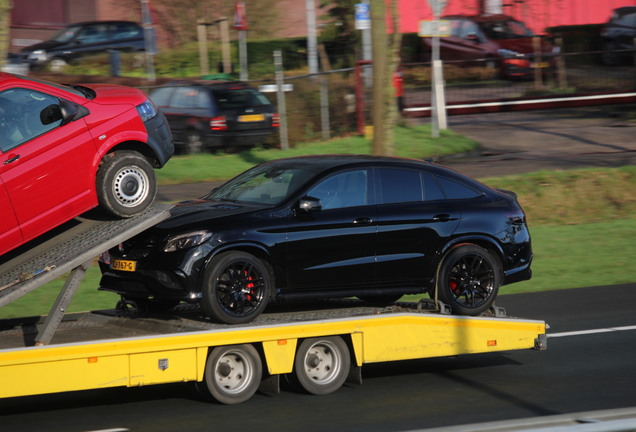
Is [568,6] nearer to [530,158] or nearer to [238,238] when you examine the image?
[530,158]

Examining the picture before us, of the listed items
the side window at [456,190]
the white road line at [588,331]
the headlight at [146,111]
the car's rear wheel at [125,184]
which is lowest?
the white road line at [588,331]

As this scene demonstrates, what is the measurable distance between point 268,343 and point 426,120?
18.4 m

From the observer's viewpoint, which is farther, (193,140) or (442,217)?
(193,140)

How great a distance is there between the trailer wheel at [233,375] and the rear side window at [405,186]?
213 centimetres

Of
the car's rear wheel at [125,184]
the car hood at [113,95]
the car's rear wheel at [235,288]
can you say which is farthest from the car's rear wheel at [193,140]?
the car's rear wheel at [235,288]

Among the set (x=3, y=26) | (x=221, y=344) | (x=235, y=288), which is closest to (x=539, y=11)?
(x=3, y=26)

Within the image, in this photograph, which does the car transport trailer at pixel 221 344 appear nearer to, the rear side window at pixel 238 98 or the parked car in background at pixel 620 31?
the rear side window at pixel 238 98

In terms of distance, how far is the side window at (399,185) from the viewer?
943cm

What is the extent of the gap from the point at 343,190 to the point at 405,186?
691 mm

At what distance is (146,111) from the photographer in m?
Answer: 9.21

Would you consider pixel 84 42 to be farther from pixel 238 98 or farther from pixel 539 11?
pixel 539 11

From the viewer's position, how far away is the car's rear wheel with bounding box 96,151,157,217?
8703 millimetres

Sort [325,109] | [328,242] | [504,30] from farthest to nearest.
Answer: [504,30], [325,109], [328,242]

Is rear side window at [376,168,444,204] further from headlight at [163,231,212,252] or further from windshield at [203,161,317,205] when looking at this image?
headlight at [163,231,212,252]
